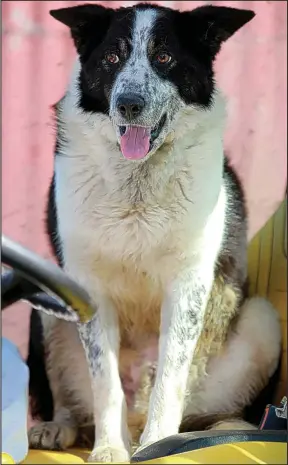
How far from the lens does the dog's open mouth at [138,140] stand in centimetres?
173

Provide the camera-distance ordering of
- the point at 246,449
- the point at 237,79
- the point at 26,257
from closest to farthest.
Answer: the point at 26,257 < the point at 246,449 < the point at 237,79

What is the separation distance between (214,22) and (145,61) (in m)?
0.22

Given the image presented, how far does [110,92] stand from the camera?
1768 mm

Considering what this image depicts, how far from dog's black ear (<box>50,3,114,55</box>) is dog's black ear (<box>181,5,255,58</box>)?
0.62ft

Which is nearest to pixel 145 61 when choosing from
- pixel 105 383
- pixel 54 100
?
pixel 54 100

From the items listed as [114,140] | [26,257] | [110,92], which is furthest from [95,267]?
[26,257]

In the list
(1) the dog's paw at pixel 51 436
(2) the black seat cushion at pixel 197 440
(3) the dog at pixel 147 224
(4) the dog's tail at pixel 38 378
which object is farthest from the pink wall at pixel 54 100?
(2) the black seat cushion at pixel 197 440

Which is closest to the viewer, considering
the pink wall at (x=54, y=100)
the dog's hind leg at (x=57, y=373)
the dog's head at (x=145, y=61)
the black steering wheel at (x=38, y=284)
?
the black steering wheel at (x=38, y=284)

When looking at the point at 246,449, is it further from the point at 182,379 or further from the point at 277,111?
the point at 277,111

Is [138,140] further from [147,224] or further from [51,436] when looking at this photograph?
[51,436]

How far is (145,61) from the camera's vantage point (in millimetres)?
1708

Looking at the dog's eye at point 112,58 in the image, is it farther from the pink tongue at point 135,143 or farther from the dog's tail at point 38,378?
the dog's tail at point 38,378

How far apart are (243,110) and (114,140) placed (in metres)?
0.70

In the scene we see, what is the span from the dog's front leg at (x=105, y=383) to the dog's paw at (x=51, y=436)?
0.41 feet
